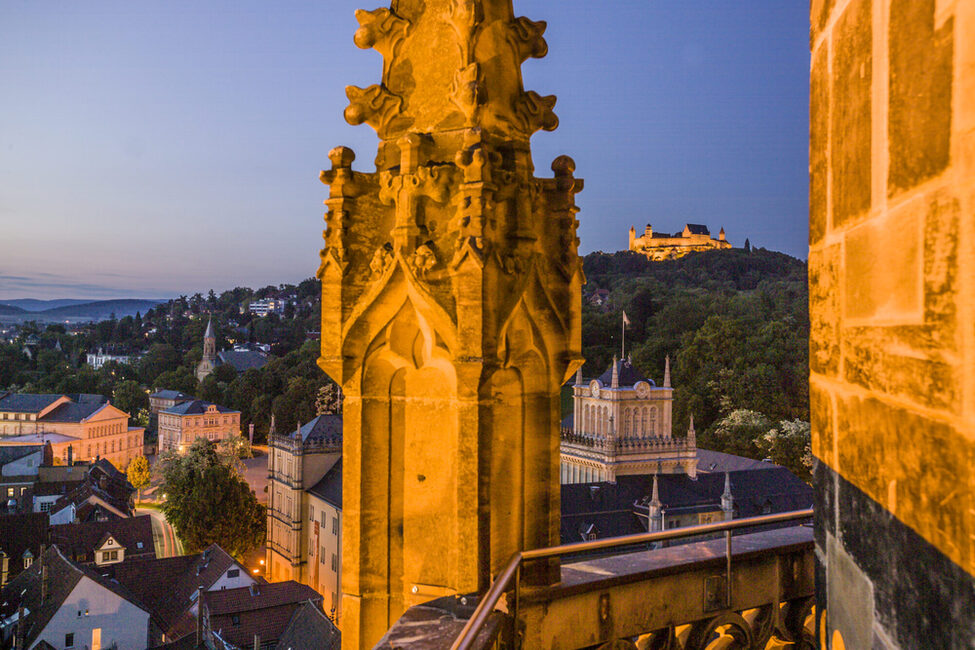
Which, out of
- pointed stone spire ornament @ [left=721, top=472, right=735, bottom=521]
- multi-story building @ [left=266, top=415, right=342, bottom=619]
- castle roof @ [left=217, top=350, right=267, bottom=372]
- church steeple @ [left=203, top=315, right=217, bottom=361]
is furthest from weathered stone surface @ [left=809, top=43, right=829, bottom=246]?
church steeple @ [left=203, top=315, right=217, bottom=361]

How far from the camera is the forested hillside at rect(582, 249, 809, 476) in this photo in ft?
207

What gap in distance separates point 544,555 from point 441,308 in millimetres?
1229

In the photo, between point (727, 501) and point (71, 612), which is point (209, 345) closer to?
point (71, 612)

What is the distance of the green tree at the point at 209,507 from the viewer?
4191cm

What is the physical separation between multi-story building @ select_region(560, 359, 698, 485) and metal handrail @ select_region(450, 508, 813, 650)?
4455 cm

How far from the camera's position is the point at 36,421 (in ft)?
258

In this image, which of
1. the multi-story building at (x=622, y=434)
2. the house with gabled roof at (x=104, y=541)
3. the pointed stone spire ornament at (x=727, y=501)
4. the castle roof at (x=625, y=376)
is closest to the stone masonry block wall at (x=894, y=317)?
the house with gabled roof at (x=104, y=541)

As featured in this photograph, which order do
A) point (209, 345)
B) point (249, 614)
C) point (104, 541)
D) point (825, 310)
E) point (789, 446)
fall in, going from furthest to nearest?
point (209, 345), point (789, 446), point (104, 541), point (249, 614), point (825, 310)

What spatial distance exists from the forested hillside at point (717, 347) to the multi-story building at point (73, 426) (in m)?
52.3

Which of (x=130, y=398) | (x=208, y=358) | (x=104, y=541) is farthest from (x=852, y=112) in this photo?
(x=208, y=358)

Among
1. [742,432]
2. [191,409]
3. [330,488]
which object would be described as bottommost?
[330,488]

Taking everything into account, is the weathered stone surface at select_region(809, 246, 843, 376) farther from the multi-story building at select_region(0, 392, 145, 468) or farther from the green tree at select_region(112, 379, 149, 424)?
the green tree at select_region(112, 379, 149, 424)

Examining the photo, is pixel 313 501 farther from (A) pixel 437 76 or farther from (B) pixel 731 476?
(A) pixel 437 76

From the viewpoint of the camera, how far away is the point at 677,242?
524 ft
